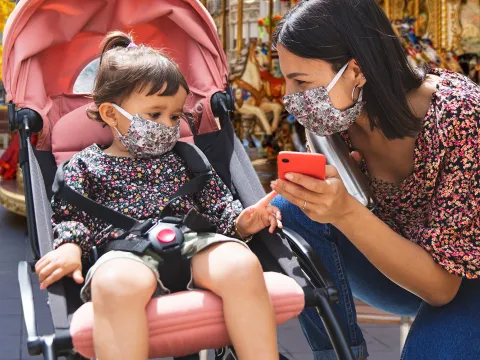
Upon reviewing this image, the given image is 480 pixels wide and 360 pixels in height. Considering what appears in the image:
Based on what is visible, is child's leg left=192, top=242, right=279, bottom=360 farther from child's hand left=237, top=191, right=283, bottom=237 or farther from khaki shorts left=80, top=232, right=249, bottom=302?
child's hand left=237, top=191, right=283, bottom=237

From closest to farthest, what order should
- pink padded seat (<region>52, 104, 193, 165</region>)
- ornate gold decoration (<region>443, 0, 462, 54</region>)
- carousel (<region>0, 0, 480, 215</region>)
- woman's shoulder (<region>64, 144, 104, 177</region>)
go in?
woman's shoulder (<region>64, 144, 104, 177</region>) < pink padded seat (<region>52, 104, 193, 165</region>) < carousel (<region>0, 0, 480, 215</region>) < ornate gold decoration (<region>443, 0, 462, 54</region>)

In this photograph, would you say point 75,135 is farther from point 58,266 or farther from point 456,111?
point 456,111

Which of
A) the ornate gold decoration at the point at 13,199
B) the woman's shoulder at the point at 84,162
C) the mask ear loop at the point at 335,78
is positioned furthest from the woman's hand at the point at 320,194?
the ornate gold decoration at the point at 13,199

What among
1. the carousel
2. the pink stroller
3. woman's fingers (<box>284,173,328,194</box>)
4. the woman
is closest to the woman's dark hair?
the woman

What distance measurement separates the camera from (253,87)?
656 cm

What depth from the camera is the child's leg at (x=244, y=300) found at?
157cm

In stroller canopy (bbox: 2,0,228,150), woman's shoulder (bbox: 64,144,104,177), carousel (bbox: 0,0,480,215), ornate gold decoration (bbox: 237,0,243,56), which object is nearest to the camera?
woman's shoulder (bbox: 64,144,104,177)

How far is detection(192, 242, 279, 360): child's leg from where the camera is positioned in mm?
1566

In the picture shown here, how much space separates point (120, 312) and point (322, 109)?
0.74 m

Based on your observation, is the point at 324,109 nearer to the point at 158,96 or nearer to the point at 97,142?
the point at 158,96

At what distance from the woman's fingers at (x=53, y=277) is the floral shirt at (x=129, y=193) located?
5.3 inches

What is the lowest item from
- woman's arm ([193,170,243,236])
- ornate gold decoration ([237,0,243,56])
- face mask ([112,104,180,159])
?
ornate gold decoration ([237,0,243,56])

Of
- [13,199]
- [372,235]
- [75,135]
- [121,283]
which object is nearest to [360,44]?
[372,235]

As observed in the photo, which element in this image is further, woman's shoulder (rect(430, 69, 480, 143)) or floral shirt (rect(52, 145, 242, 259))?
floral shirt (rect(52, 145, 242, 259))
